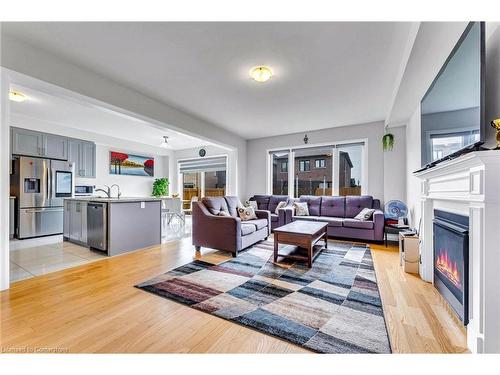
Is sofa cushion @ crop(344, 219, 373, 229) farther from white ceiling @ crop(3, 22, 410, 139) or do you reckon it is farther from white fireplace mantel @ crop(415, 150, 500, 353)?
white fireplace mantel @ crop(415, 150, 500, 353)

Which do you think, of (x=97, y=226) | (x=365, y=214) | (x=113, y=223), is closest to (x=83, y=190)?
(x=97, y=226)

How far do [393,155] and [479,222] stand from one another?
3632mm

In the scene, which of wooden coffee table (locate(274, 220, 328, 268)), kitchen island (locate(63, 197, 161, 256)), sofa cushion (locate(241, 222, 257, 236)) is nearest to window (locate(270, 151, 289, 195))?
sofa cushion (locate(241, 222, 257, 236))

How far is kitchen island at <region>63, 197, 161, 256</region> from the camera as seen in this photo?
3.26 m

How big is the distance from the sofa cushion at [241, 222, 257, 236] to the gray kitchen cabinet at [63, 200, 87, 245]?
2591 mm

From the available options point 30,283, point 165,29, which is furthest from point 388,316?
point 30,283

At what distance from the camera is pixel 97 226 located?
11.1 feet

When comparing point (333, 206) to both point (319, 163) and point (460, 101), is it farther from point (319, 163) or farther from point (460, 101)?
point (460, 101)

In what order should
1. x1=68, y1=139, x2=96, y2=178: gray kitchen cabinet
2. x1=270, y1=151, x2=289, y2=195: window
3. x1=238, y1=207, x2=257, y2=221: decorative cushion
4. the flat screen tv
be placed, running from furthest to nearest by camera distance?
x1=270, y1=151, x2=289, y2=195: window
x1=68, y1=139, x2=96, y2=178: gray kitchen cabinet
x1=238, y1=207, x2=257, y2=221: decorative cushion
the flat screen tv

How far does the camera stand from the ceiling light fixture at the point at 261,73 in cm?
259

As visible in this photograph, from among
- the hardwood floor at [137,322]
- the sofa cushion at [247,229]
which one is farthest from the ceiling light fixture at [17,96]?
the sofa cushion at [247,229]

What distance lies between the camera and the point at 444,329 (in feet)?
5.13

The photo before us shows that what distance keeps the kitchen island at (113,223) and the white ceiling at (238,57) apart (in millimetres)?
1773
